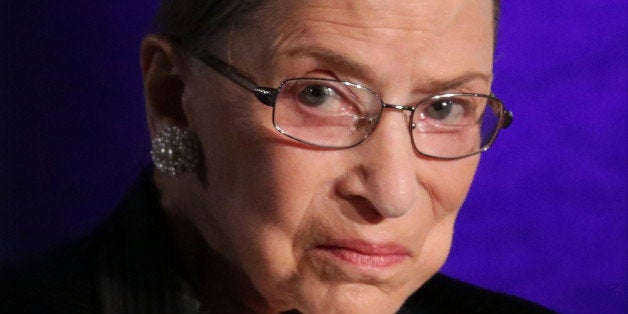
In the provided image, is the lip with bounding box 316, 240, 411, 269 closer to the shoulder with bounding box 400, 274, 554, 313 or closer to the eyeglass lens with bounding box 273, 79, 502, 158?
the eyeglass lens with bounding box 273, 79, 502, 158

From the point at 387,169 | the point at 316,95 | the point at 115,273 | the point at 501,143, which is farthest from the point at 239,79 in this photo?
the point at 501,143

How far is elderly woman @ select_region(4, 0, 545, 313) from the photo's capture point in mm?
1222

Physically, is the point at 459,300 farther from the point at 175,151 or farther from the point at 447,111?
the point at 175,151

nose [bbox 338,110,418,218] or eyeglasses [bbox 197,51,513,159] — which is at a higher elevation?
eyeglasses [bbox 197,51,513,159]

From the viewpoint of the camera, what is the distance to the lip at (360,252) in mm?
1245

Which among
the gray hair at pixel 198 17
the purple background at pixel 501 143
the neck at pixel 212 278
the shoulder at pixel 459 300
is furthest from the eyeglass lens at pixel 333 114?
the purple background at pixel 501 143

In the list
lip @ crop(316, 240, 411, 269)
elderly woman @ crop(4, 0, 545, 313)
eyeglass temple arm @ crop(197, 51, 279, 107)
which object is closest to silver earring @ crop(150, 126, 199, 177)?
elderly woman @ crop(4, 0, 545, 313)

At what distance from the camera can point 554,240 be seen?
2.06 meters

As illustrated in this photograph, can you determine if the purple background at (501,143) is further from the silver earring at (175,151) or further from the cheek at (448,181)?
the cheek at (448,181)

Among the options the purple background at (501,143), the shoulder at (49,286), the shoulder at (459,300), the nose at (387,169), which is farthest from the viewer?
the purple background at (501,143)

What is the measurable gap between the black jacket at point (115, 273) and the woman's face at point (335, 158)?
12 cm

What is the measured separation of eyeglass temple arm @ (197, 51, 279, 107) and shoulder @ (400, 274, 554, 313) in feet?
1.86

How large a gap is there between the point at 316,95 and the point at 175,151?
0.23 m

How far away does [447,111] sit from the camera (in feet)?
4.36
